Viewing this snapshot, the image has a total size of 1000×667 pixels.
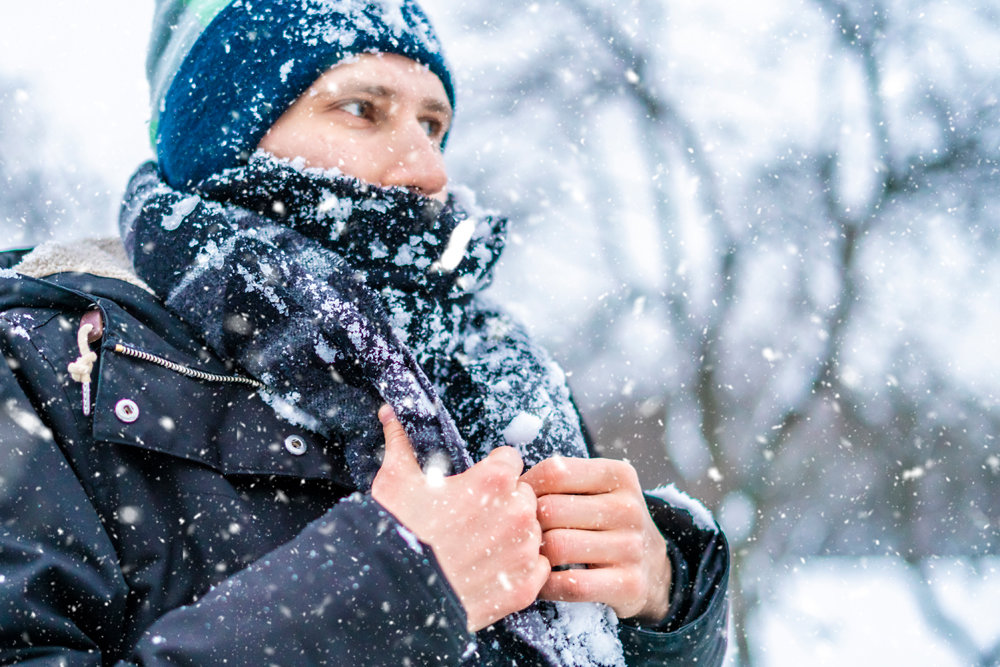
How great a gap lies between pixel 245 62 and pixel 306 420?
105 cm

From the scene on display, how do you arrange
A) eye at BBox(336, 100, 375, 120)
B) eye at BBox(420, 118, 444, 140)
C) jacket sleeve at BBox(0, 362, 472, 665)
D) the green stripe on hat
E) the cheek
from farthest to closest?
1. eye at BBox(420, 118, 444, 140)
2. the green stripe on hat
3. eye at BBox(336, 100, 375, 120)
4. the cheek
5. jacket sleeve at BBox(0, 362, 472, 665)

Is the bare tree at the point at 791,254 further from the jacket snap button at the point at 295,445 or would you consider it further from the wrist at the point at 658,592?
the jacket snap button at the point at 295,445

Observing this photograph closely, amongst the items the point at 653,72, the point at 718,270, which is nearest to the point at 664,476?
the point at 718,270

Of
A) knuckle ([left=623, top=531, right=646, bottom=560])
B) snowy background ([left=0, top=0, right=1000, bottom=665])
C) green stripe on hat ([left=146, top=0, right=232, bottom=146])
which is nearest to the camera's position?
knuckle ([left=623, top=531, right=646, bottom=560])

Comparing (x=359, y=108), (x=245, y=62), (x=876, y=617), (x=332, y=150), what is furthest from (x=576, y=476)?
(x=876, y=617)

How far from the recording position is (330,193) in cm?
160

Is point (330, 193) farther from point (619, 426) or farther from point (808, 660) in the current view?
point (808, 660)

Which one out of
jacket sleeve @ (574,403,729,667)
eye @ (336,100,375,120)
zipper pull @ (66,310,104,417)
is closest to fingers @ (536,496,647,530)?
jacket sleeve @ (574,403,729,667)

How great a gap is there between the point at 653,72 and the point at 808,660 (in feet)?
19.1

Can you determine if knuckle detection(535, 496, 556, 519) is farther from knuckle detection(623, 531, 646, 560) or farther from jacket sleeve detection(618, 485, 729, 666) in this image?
jacket sleeve detection(618, 485, 729, 666)

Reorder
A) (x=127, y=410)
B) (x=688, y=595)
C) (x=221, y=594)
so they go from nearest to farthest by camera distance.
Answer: (x=221, y=594) → (x=127, y=410) → (x=688, y=595)

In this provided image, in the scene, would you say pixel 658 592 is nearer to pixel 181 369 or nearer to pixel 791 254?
pixel 181 369

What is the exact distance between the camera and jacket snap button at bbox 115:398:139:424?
1153 mm

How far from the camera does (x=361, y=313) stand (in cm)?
140
